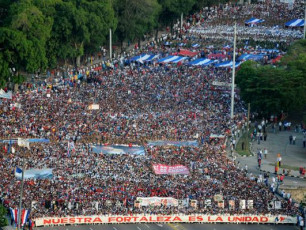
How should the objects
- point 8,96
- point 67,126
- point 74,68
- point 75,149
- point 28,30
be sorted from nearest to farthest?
point 75,149 < point 67,126 < point 8,96 < point 28,30 < point 74,68

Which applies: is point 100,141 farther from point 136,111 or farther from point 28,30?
point 28,30

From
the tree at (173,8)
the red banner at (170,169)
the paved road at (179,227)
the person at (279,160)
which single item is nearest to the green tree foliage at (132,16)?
the tree at (173,8)

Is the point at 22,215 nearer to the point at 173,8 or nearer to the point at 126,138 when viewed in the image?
the point at 126,138

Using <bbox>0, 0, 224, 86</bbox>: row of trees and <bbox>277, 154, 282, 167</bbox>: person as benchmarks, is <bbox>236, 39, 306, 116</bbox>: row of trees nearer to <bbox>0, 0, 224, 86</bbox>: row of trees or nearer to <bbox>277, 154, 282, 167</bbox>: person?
<bbox>277, 154, 282, 167</bbox>: person

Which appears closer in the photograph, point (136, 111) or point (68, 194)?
point (68, 194)

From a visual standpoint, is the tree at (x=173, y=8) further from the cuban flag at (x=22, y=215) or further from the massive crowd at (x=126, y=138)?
the cuban flag at (x=22, y=215)

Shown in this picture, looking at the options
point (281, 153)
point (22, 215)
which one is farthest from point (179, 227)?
point (281, 153)

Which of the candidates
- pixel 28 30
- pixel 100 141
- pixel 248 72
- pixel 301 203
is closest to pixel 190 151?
pixel 100 141
